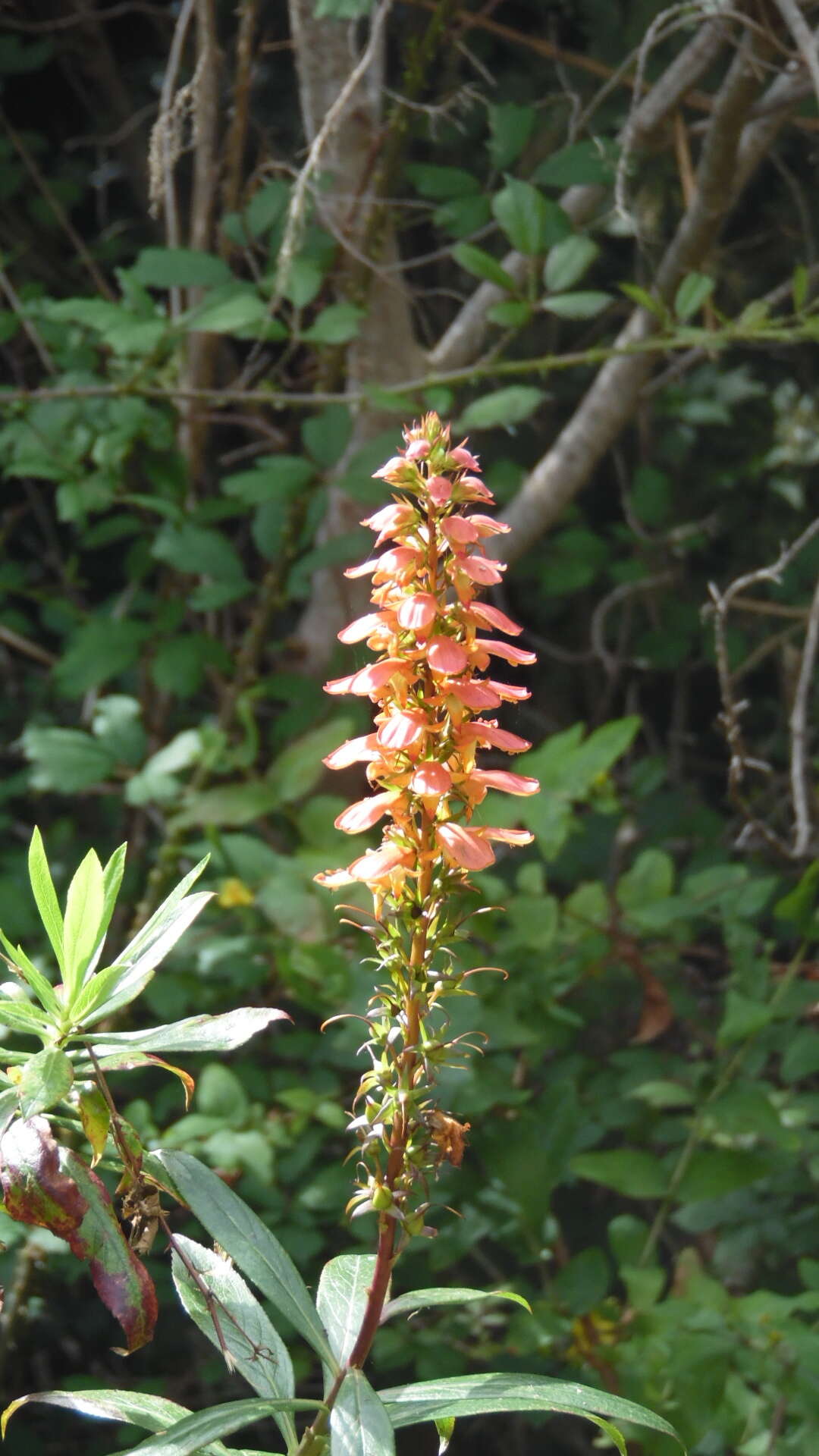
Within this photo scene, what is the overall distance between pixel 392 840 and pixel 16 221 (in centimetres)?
215

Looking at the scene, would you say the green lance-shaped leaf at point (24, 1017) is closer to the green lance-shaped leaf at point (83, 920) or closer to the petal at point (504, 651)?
the green lance-shaped leaf at point (83, 920)

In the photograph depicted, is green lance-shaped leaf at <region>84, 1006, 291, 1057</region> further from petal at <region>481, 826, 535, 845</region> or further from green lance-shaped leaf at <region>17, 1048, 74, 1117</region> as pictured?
petal at <region>481, 826, 535, 845</region>

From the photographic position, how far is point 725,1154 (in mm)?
1600

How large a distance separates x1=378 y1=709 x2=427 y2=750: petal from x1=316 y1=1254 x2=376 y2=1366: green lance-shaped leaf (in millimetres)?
384

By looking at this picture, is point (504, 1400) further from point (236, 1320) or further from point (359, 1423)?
point (236, 1320)

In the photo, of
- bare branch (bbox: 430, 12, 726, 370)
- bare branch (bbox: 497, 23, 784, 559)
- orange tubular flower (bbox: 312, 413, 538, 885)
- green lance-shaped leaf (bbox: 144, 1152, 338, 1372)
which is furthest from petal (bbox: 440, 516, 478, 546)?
bare branch (bbox: 497, 23, 784, 559)

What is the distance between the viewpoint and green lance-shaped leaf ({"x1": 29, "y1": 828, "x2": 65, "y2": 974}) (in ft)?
2.69

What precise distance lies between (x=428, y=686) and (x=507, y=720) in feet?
3.82

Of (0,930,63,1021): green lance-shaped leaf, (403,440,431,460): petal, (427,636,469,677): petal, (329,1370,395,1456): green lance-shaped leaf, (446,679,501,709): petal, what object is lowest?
(329,1370,395,1456): green lance-shaped leaf

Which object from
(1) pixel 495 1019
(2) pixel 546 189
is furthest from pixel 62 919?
(2) pixel 546 189

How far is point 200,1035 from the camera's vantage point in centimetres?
77

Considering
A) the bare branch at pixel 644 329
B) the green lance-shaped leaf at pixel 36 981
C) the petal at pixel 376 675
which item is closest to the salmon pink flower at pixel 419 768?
the petal at pixel 376 675

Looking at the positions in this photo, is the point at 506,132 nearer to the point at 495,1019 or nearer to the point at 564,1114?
the point at 495,1019

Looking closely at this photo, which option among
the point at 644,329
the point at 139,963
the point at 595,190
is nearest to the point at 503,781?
the point at 139,963
